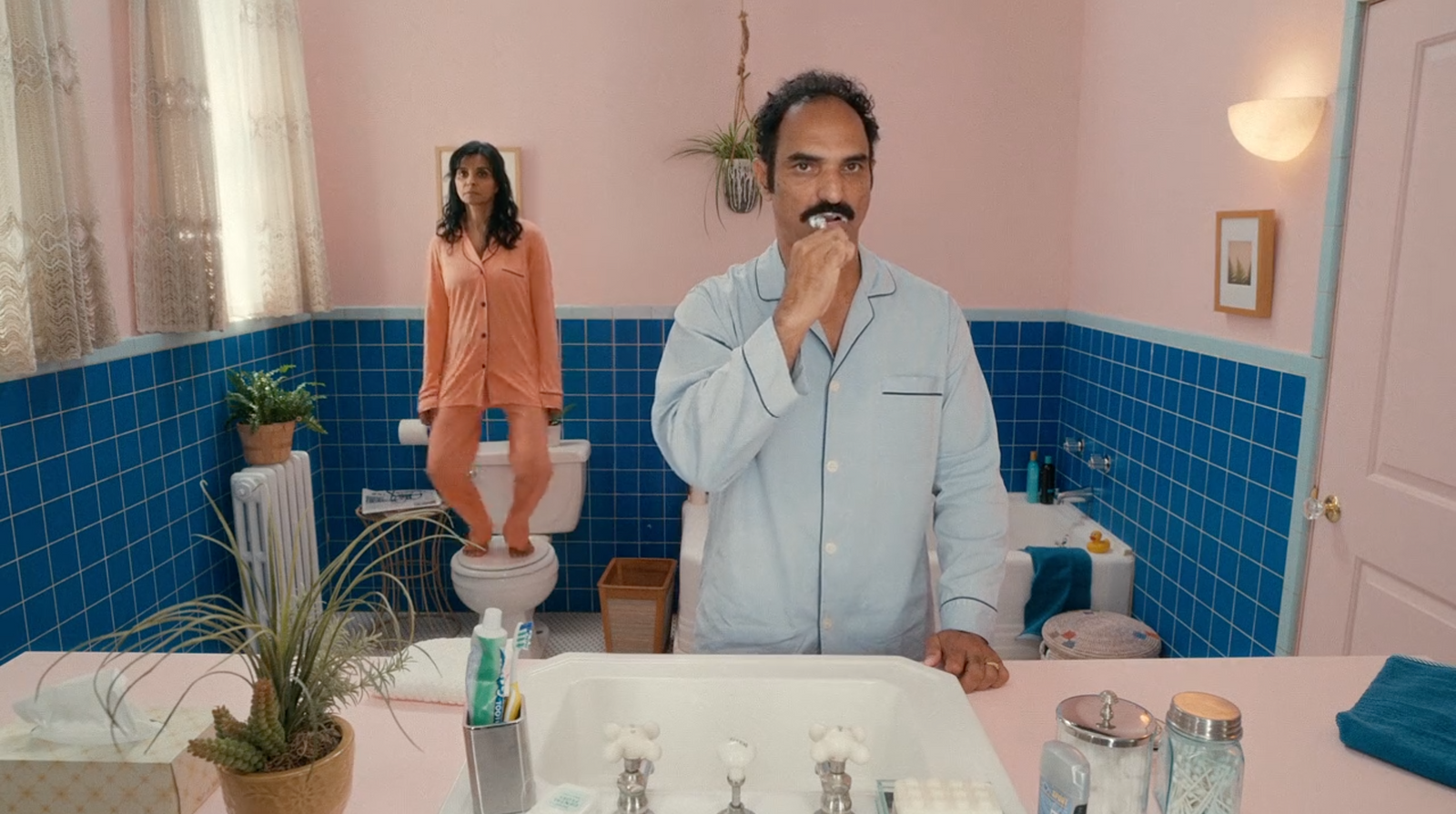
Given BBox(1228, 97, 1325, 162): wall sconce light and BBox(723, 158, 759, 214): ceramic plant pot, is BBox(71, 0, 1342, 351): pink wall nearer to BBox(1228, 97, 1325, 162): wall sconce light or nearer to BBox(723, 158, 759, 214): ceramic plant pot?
BBox(723, 158, 759, 214): ceramic plant pot

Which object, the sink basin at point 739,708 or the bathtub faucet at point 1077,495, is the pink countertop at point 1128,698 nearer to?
the sink basin at point 739,708

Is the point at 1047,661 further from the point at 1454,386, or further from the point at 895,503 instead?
the point at 1454,386

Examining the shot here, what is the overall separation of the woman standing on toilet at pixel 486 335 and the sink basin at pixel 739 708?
1850 millimetres

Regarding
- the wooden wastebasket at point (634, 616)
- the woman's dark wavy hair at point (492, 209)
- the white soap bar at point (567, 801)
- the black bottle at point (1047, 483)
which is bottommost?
the wooden wastebasket at point (634, 616)

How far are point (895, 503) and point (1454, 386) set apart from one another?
109 centimetres

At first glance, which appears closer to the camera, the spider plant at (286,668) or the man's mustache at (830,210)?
the spider plant at (286,668)

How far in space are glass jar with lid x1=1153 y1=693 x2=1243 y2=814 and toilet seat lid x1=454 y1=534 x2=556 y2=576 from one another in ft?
8.10

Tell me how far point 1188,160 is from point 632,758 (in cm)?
244

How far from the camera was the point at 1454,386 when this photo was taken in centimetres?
169

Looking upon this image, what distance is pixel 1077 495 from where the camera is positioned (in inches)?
129

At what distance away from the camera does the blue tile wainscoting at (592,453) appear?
208 centimetres

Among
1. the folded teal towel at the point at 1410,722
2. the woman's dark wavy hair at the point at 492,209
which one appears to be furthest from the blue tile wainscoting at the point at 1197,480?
the woman's dark wavy hair at the point at 492,209

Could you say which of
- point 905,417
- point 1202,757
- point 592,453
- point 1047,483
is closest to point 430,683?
point 905,417

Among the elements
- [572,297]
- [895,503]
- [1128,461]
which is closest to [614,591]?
[572,297]
